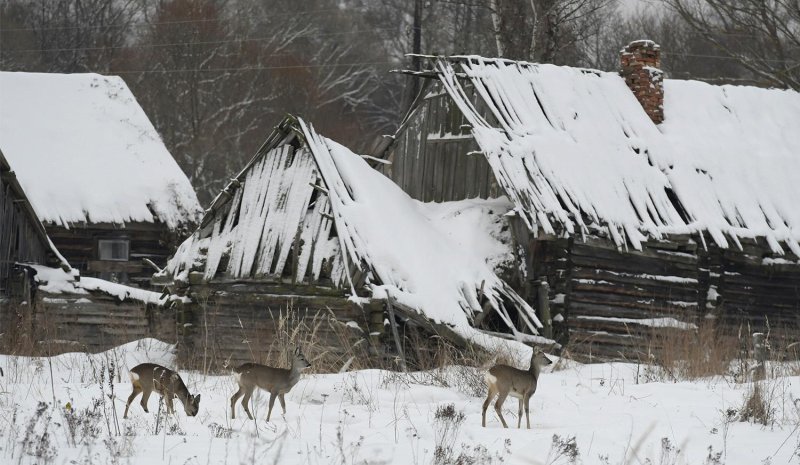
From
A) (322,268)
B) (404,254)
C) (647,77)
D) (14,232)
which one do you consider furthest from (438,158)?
(14,232)

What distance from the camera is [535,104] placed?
1977 cm

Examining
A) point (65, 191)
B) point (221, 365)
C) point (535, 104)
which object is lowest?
point (221, 365)

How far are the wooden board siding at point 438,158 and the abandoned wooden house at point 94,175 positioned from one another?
7.08 metres

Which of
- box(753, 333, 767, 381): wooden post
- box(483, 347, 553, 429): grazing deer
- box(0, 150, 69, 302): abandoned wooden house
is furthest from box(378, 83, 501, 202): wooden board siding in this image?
box(483, 347, 553, 429): grazing deer

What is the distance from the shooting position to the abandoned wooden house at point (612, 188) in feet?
59.2

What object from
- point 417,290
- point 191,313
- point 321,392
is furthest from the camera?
point 191,313

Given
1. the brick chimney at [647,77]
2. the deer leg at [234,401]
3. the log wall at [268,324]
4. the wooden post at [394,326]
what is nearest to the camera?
the deer leg at [234,401]

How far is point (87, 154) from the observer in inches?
1010

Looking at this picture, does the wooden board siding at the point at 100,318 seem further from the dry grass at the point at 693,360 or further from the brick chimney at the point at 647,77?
the brick chimney at the point at 647,77

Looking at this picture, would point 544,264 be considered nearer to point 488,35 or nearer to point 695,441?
point 695,441

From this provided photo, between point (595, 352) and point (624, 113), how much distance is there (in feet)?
16.0

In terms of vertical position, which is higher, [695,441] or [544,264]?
[544,264]

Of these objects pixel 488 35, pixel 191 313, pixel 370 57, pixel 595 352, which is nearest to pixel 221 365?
pixel 191 313

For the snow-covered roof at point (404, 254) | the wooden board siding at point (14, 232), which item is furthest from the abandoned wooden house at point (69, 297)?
the snow-covered roof at point (404, 254)
